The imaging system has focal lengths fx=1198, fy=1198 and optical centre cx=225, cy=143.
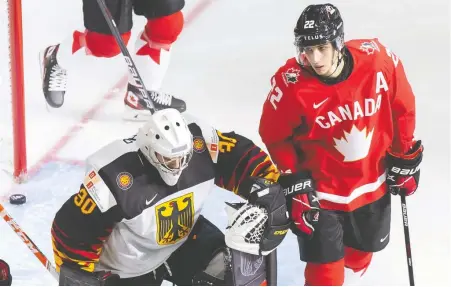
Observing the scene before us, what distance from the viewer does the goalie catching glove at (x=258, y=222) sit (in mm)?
2930

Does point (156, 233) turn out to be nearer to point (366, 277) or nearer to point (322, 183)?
point (322, 183)

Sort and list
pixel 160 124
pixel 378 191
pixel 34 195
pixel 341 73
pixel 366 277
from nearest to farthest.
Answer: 1. pixel 160 124
2. pixel 341 73
3. pixel 378 191
4. pixel 366 277
5. pixel 34 195

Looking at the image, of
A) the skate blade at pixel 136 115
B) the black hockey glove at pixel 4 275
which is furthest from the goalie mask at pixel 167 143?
the skate blade at pixel 136 115

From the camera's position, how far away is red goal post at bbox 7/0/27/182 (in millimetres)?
4066

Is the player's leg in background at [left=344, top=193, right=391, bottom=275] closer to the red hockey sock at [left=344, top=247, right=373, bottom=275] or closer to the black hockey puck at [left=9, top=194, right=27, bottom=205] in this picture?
the red hockey sock at [left=344, top=247, right=373, bottom=275]

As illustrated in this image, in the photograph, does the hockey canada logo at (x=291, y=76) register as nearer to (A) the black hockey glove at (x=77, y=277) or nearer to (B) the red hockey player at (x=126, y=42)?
(A) the black hockey glove at (x=77, y=277)

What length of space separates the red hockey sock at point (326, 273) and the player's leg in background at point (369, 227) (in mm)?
119

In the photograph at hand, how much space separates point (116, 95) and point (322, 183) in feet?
5.27

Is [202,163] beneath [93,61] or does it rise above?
above

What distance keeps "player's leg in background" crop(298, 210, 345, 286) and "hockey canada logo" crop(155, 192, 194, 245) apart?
1.18 ft

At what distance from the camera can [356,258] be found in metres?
3.56

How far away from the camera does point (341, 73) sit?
3174 millimetres

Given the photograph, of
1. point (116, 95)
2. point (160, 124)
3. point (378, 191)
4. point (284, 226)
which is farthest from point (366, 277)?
point (116, 95)

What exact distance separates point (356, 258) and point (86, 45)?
1402mm
